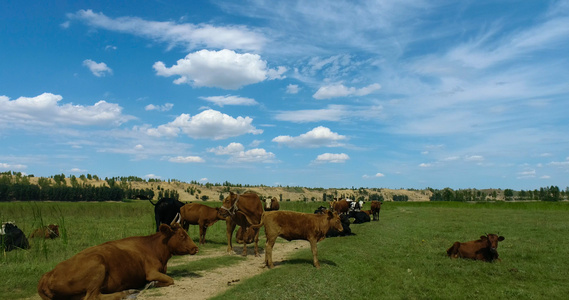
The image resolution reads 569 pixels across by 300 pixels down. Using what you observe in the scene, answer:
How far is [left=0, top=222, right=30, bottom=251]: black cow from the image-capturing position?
14.5 meters

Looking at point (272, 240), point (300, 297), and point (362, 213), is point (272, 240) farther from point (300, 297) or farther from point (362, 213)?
point (362, 213)

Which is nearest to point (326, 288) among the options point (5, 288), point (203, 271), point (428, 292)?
point (428, 292)

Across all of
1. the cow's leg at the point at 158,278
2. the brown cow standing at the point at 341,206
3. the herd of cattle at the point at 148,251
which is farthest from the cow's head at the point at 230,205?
the brown cow standing at the point at 341,206

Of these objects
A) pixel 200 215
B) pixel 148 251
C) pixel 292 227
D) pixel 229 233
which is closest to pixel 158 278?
pixel 148 251

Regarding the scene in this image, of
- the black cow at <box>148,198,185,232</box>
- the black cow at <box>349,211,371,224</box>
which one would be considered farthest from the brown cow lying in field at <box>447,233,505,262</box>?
the black cow at <box>349,211,371,224</box>

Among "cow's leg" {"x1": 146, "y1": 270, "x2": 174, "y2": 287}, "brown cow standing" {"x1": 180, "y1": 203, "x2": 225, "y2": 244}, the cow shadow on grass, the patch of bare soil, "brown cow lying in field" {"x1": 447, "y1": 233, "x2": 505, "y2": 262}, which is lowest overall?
the patch of bare soil

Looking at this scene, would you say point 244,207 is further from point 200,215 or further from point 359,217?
point 359,217

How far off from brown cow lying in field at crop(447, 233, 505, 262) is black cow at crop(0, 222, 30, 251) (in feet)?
53.3

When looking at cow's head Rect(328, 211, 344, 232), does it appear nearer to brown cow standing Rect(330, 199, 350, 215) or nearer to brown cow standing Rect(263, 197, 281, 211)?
brown cow standing Rect(263, 197, 281, 211)

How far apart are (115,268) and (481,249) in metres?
10.9

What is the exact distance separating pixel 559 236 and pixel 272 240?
15104 millimetres

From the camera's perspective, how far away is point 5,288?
8586 mm

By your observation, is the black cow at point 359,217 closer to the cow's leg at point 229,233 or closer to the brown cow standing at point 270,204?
the brown cow standing at point 270,204

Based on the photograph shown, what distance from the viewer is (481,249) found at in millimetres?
11969
